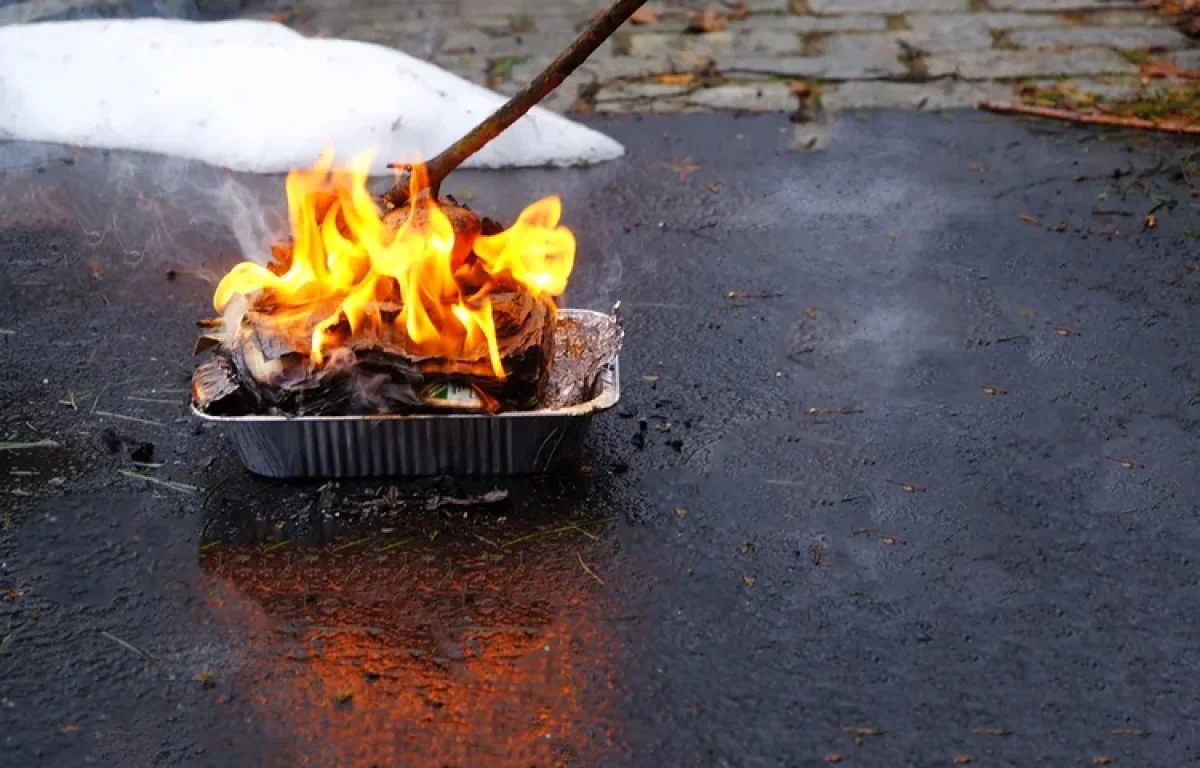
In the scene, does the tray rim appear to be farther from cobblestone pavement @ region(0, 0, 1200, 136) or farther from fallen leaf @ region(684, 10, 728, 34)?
fallen leaf @ region(684, 10, 728, 34)

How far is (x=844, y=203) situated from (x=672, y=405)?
1935 mm

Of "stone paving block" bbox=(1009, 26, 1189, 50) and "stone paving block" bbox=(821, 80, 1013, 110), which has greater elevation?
"stone paving block" bbox=(1009, 26, 1189, 50)

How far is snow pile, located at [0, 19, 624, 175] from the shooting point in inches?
238

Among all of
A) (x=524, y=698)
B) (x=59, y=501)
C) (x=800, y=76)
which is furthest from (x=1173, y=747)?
(x=800, y=76)

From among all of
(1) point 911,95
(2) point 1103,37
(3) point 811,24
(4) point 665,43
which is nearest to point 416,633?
(1) point 911,95

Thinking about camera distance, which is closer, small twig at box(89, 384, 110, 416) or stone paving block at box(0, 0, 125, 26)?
small twig at box(89, 384, 110, 416)

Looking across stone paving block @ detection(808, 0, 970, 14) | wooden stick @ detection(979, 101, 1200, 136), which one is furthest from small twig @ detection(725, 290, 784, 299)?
stone paving block @ detection(808, 0, 970, 14)

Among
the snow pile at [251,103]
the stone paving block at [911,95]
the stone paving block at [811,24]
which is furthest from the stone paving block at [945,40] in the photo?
the snow pile at [251,103]

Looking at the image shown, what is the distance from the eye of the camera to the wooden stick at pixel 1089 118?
6383mm

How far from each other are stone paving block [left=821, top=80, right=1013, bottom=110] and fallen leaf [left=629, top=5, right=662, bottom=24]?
1459 millimetres

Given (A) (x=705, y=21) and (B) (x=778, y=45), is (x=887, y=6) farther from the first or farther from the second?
(A) (x=705, y=21)

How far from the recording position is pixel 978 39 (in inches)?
293

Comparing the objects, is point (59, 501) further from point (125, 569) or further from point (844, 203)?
point (844, 203)

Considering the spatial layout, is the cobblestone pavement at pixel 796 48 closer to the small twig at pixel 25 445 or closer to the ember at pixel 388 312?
the ember at pixel 388 312
